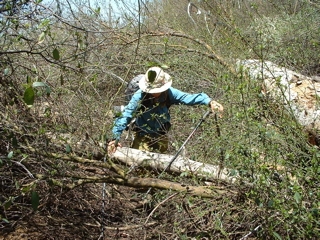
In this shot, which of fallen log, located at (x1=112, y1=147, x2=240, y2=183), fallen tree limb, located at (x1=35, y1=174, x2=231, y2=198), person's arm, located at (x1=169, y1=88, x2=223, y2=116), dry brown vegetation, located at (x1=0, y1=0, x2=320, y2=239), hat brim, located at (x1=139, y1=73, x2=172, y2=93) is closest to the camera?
dry brown vegetation, located at (x1=0, y1=0, x2=320, y2=239)

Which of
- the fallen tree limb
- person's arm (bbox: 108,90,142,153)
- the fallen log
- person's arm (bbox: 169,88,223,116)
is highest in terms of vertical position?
person's arm (bbox: 169,88,223,116)

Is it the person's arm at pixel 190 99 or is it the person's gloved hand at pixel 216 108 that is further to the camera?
the person's arm at pixel 190 99

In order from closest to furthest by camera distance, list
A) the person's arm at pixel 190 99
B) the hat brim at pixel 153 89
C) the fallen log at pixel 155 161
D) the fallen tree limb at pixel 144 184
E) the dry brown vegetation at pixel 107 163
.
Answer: the dry brown vegetation at pixel 107 163
the fallen tree limb at pixel 144 184
the fallen log at pixel 155 161
the hat brim at pixel 153 89
the person's arm at pixel 190 99

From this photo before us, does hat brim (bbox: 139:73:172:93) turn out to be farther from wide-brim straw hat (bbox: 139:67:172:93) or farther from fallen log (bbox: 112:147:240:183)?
fallen log (bbox: 112:147:240:183)

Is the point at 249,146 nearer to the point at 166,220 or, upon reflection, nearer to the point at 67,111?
the point at 166,220

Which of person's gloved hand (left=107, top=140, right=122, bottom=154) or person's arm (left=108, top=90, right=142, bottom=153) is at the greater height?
person's arm (left=108, top=90, right=142, bottom=153)

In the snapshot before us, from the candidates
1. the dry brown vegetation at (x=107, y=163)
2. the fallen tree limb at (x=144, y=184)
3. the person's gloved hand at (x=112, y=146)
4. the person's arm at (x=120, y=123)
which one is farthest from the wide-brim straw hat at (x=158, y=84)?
the fallen tree limb at (x=144, y=184)

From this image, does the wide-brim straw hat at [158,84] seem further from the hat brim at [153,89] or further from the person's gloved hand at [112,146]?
the person's gloved hand at [112,146]

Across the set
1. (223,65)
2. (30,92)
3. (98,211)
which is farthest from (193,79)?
→ (30,92)

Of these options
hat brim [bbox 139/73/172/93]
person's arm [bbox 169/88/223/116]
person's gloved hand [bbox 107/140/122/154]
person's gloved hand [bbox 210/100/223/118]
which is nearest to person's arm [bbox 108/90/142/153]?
person's gloved hand [bbox 107/140/122/154]

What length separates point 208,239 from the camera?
3406 millimetres

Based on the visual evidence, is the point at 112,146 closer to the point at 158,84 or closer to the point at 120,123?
the point at 120,123

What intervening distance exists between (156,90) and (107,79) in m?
2.53

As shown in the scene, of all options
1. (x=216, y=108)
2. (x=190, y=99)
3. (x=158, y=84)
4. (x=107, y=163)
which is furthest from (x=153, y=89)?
(x=107, y=163)
